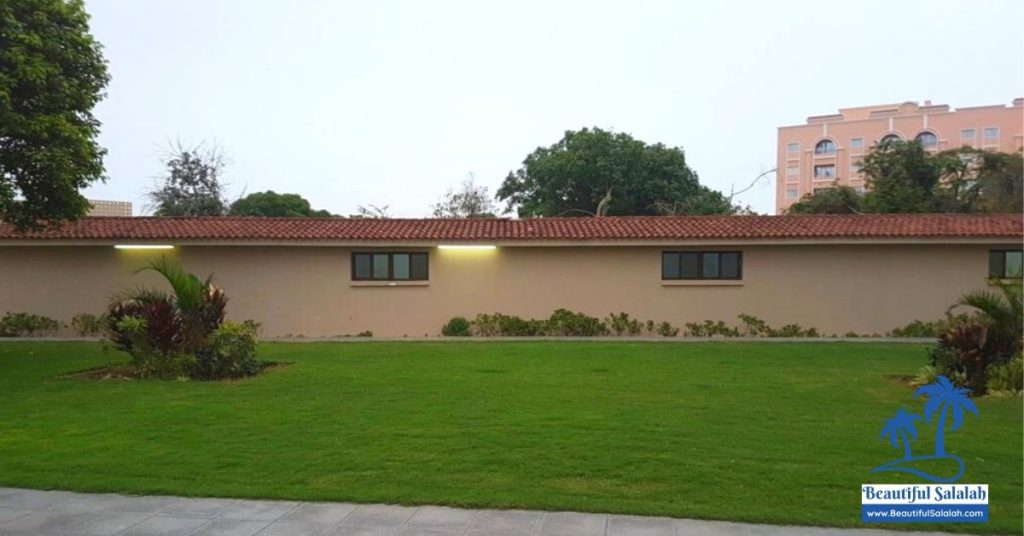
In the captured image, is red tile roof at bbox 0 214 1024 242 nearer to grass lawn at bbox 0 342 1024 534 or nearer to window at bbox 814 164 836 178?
grass lawn at bbox 0 342 1024 534

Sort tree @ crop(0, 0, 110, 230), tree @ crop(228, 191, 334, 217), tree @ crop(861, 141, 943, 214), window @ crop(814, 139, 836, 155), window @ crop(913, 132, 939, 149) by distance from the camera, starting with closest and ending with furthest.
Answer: tree @ crop(0, 0, 110, 230)
tree @ crop(861, 141, 943, 214)
tree @ crop(228, 191, 334, 217)
window @ crop(913, 132, 939, 149)
window @ crop(814, 139, 836, 155)

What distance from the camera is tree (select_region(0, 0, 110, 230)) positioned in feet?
36.9

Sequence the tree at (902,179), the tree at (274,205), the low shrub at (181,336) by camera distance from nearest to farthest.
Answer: the low shrub at (181,336) < the tree at (902,179) < the tree at (274,205)

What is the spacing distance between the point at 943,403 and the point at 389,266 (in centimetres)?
1348

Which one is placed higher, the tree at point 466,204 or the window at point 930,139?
the window at point 930,139

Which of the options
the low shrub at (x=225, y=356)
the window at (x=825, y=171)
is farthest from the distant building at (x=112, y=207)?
the window at (x=825, y=171)

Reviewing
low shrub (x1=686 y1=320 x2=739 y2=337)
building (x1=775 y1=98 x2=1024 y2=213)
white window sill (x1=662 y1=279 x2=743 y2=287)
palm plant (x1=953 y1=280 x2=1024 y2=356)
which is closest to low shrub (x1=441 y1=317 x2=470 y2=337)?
white window sill (x1=662 y1=279 x2=743 y2=287)

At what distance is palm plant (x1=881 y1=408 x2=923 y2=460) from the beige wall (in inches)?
415

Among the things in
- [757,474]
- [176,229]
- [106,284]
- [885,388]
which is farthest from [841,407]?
[106,284]

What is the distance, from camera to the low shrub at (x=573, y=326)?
61.1 feet

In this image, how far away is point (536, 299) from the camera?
18969mm

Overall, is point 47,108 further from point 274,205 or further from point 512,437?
point 274,205

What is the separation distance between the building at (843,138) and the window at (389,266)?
7147cm

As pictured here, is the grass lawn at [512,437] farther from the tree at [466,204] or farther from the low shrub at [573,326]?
the tree at [466,204]
